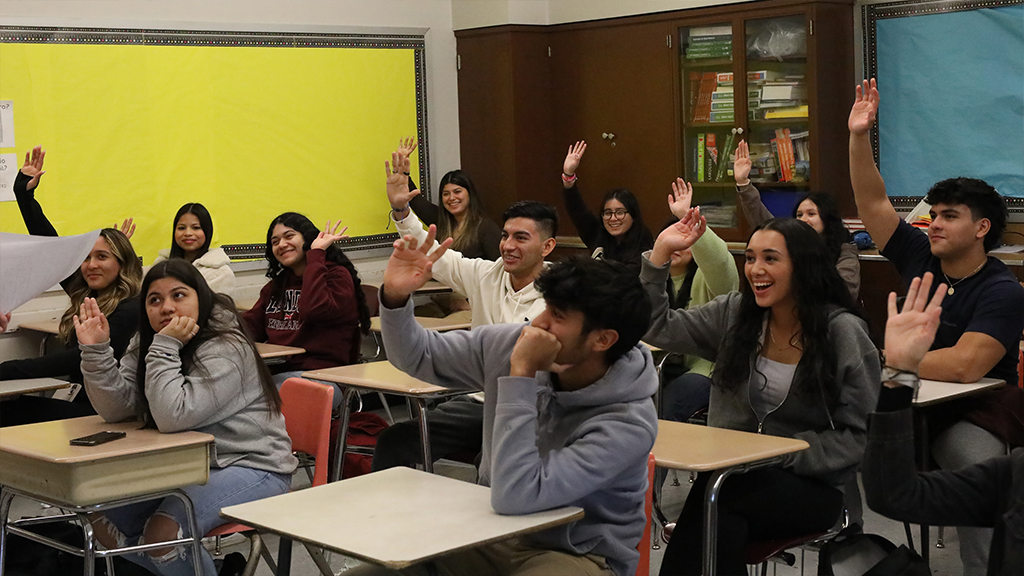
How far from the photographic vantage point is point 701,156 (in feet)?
22.0

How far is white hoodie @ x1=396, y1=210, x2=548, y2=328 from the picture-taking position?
4.16 m

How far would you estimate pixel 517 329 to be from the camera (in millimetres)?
2547

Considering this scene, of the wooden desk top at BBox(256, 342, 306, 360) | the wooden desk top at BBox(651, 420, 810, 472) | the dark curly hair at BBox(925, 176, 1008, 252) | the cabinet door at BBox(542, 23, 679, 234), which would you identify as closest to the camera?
the wooden desk top at BBox(651, 420, 810, 472)

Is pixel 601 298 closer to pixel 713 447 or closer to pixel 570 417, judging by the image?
pixel 570 417

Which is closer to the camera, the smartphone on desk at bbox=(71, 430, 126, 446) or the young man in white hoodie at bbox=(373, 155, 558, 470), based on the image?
the smartphone on desk at bbox=(71, 430, 126, 446)

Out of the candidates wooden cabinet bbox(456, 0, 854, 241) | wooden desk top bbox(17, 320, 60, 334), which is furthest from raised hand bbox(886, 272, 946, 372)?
wooden desk top bbox(17, 320, 60, 334)

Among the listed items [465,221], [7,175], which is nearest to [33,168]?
[7,175]

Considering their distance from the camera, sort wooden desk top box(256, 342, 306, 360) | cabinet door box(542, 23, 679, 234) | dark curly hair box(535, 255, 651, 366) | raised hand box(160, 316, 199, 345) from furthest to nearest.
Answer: cabinet door box(542, 23, 679, 234)
wooden desk top box(256, 342, 306, 360)
raised hand box(160, 316, 199, 345)
dark curly hair box(535, 255, 651, 366)

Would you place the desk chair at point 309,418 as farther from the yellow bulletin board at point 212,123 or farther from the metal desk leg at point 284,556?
the yellow bulletin board at point 212,123

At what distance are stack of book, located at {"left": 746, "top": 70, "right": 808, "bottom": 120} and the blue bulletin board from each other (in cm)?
39

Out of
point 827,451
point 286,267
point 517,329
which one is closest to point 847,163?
point 286,267

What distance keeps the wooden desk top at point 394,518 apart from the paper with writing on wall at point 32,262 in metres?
0.60

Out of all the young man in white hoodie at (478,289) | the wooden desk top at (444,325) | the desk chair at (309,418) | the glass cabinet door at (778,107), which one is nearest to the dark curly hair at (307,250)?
the wooden desk top at (444,325)

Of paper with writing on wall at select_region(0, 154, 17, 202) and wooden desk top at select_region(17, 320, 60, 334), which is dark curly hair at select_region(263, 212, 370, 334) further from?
paper with writing on wall at select_region(0, 154, 17, 202)
